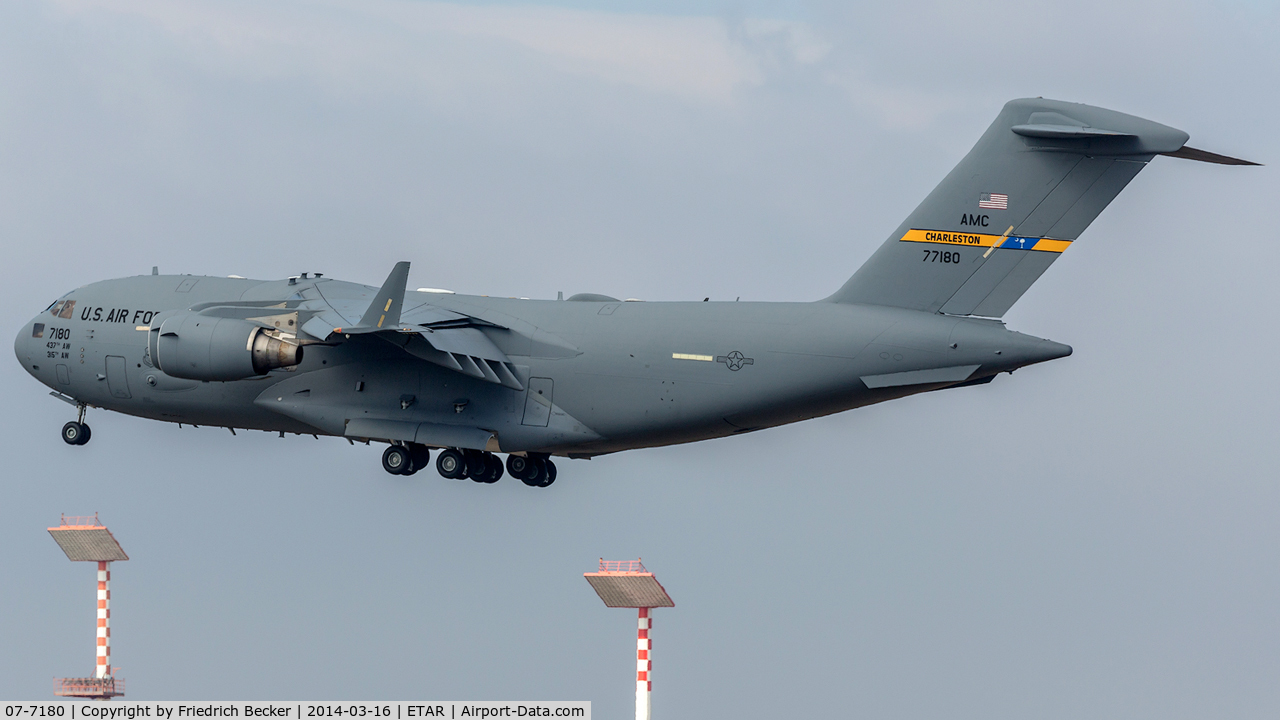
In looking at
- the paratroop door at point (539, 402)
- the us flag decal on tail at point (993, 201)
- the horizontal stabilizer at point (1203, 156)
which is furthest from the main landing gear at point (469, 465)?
the horizontal stabilizer at point (1203, 156)

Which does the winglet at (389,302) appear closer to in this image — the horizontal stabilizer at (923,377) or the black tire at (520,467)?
the black tire at (520,467)

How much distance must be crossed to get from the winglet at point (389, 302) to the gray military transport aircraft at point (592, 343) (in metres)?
0.02

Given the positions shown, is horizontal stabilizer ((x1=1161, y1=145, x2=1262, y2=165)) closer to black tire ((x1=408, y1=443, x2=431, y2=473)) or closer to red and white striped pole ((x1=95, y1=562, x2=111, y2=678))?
black tire ((x1=408, y1=443, x2=431, y2=473))

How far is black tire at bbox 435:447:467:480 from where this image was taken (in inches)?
928

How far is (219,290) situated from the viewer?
24.6m

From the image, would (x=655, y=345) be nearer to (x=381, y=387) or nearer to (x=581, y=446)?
(x=581, y=446)

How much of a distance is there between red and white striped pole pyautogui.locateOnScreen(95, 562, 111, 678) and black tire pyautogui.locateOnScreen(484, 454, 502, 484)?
411 inches

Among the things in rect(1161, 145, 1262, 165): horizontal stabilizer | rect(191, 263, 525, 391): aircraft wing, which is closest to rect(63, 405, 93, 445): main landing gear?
rect(191, 263, 525, 391): aircraft wing

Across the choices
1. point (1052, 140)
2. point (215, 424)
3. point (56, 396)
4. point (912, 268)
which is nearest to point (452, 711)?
point (215, 424)

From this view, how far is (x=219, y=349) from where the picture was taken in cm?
2177

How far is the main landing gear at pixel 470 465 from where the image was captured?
2361 centimetres

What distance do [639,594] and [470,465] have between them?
3164 mm

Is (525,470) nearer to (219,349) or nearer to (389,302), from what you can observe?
(389,302)

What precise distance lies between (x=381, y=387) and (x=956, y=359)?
22.9ft
